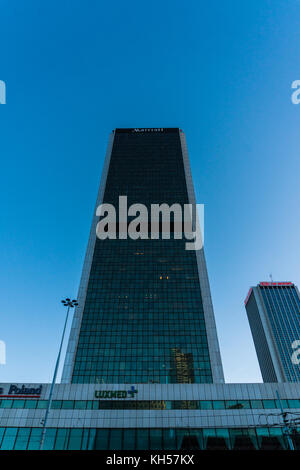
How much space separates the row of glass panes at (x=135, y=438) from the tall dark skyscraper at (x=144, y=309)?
29667 millimetres

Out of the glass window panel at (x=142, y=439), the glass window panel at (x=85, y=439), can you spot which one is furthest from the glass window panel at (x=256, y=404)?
the glass window panel at (x=85, y=439)

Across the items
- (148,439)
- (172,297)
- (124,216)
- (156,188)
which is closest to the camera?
(148,439)

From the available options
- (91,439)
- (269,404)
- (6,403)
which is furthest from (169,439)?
(6,403)

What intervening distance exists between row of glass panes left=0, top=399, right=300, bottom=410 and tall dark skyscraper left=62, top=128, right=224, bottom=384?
25.3m

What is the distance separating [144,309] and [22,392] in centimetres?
4501

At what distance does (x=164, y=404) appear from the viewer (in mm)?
49906

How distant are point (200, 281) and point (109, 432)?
188 ft

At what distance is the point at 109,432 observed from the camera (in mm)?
45625

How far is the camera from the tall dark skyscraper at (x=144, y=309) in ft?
252

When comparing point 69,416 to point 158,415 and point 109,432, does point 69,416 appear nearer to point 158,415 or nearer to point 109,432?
point 109,432

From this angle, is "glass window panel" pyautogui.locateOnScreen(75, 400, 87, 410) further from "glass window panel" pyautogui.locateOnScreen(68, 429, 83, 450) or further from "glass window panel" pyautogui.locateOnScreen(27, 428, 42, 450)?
"glass window panel" pyautogui.locateOnScreen(27, 428, 42, 450)

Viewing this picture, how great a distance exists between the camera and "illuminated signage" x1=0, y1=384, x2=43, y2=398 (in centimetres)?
4987

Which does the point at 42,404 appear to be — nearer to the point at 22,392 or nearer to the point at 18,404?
the point at 18,404
